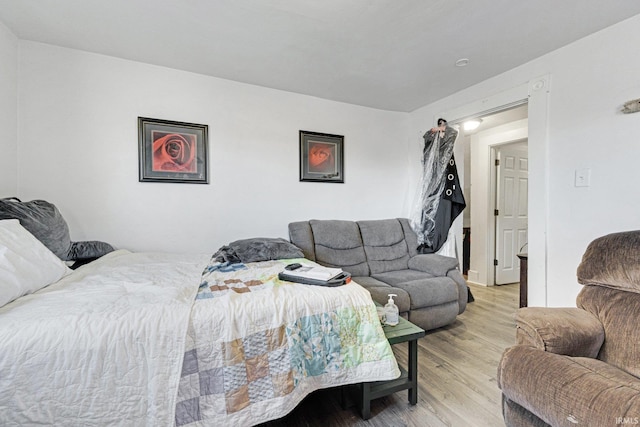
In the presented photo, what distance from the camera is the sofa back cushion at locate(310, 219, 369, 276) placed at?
9.23 ft

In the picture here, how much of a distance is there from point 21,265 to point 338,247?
7.42 feet

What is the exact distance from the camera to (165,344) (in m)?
1.05

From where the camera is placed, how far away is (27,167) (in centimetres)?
211

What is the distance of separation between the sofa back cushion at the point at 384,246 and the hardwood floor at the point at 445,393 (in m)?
0.77

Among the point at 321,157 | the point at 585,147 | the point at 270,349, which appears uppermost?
the point at 321,157

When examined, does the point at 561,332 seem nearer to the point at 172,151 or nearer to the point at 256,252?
the point at 256,252

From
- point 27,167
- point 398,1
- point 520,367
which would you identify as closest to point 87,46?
point 27,167

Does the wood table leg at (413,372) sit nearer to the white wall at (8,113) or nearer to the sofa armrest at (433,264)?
the sofa armrest at (433,264)

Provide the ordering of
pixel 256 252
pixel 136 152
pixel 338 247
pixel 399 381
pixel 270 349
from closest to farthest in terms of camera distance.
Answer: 1. pixel 270 349
2. pixel 399 381
3. pixel 256 252
4. pixel 136 152
5. pixel 338 247

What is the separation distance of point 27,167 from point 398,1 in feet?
9.44

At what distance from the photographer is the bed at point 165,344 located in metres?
0.95

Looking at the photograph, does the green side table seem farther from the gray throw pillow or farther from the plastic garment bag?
the gray throw pillow

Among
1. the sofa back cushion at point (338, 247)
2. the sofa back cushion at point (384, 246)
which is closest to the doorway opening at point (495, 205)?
the sofa back cushion at point (384, 246)

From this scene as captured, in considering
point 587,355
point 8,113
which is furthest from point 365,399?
point 8,113
